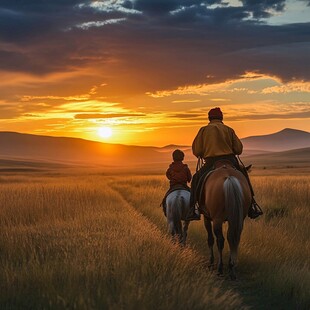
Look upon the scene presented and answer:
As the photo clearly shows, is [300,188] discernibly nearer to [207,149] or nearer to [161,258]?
[207,149]

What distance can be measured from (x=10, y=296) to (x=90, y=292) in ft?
3.45

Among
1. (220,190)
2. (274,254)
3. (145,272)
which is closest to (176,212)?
(274,254)

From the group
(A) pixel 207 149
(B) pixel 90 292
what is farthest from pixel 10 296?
(A) pixel 207 149

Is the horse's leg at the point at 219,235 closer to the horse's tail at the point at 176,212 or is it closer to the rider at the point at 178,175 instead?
the horse's tail at the point at 176,212

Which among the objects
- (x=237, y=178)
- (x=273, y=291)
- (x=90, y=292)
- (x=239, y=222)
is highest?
(x=237, y=178)

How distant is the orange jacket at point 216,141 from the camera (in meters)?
9.45

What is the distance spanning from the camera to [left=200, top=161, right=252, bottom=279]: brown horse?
8.23 meters

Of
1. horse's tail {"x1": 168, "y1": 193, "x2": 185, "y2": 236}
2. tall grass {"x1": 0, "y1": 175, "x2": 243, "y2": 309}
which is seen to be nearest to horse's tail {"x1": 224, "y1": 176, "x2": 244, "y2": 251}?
tall grass {"x1": 0, "y1": 175, "x2": 243, "y2": 309}

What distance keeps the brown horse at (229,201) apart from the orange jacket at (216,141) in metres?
0.50

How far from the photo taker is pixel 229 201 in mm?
8211

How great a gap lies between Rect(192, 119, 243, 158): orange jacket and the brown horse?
0.50 meters

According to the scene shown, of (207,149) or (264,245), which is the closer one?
(207,149)

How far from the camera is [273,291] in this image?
7695 millimetres

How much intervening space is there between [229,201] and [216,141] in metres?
1.64
